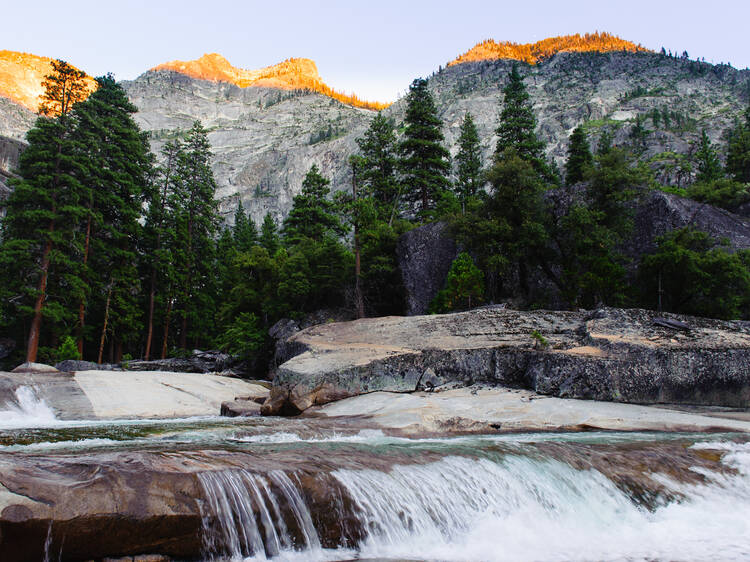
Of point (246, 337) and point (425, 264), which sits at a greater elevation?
point (425, 264)

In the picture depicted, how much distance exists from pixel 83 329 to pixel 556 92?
16503 centimetres

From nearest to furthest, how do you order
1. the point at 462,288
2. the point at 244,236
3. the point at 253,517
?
the point at 253,517 → the point at 462,288 → the point at 244,236

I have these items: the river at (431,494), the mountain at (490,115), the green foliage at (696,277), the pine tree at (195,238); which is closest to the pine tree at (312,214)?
the pine tree at (195,238)

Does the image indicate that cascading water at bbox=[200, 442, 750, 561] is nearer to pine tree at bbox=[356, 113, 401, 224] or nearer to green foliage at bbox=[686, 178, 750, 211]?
green foliage at bbox=[686, 178, 750, 211]

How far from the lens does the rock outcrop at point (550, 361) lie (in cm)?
1148

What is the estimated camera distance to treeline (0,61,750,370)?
19.1 metres

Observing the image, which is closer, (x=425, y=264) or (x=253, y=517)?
(x=253, y=517)

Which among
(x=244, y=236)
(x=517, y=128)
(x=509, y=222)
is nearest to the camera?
(x=509, y=222)

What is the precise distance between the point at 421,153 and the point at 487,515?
31237 mm

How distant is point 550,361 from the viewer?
12.2 meters

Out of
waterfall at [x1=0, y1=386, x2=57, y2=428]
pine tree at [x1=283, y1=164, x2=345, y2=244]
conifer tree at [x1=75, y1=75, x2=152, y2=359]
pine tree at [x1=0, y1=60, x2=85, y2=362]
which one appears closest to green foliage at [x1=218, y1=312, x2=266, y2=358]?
pine tree at [x1=0, y1=60, x2=85, y2=362]

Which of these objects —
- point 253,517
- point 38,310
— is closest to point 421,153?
point 38,310

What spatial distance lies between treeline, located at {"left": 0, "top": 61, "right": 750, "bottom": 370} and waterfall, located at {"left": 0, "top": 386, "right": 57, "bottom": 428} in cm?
1383

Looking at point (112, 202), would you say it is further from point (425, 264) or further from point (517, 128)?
point (517, 128)
